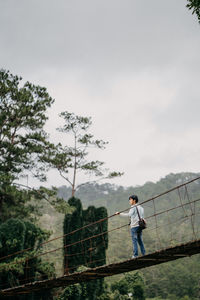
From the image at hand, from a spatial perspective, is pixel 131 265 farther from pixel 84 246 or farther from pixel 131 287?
pixel 131 287

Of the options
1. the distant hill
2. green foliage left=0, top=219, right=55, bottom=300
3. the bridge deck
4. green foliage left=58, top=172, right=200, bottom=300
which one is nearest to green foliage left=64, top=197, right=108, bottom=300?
green foliage left=0, top=219, right=55, bottom=300

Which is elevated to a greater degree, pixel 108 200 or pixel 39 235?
pixel 108 200

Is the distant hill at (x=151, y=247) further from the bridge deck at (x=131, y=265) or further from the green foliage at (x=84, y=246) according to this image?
the bridge deck at (x=131, y=265)

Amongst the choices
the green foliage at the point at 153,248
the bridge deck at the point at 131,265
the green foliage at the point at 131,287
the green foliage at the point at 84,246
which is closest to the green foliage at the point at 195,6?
the bridge deck at the point at 131,265

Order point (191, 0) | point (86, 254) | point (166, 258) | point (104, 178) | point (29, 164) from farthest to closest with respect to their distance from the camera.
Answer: point (104, 178) → point (86, 254) → point (29, 164) → point (191, 0) → point (166, 258)

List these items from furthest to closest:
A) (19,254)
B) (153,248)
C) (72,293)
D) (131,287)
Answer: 1. (153,248)
2. (131,287)
3. (72,293)
4. (19,254)

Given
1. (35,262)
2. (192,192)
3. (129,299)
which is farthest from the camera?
(192,192)

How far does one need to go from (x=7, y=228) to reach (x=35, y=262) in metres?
1.97

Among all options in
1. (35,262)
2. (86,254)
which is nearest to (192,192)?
(86,254)

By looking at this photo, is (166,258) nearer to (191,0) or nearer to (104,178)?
(191,0)

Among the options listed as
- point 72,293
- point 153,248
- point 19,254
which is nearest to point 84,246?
point 72,293

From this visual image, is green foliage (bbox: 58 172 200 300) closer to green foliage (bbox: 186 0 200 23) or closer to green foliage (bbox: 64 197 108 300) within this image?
green foliage (bbox: 64 197 108 300)

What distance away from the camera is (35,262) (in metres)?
12.6

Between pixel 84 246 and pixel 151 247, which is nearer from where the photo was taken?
pixel 84 246
